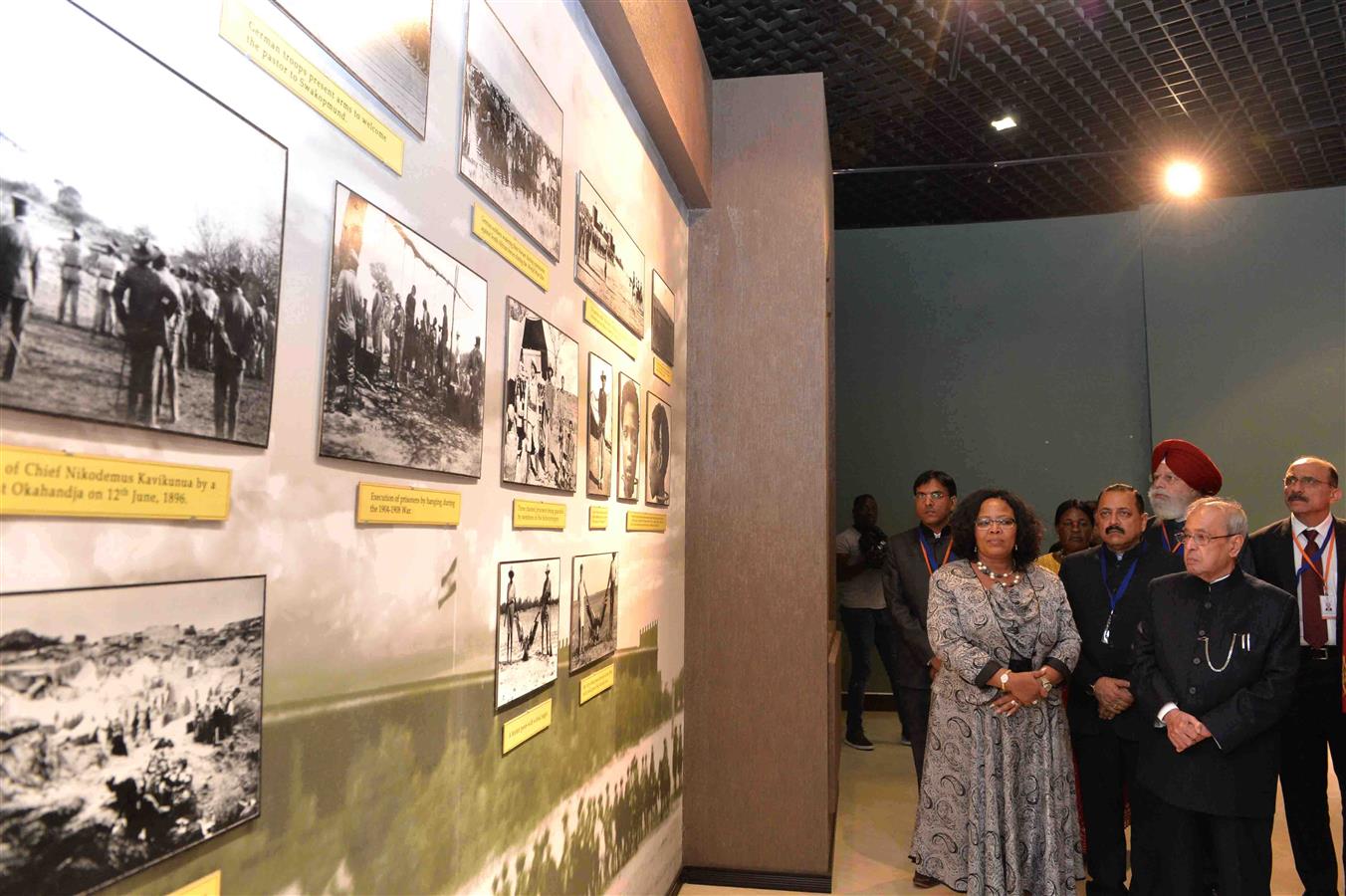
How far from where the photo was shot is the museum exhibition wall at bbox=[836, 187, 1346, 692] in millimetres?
6148

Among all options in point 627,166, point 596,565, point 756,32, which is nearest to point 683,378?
point 627,166

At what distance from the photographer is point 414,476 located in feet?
4.77

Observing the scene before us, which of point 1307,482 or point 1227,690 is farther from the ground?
point 1307,482

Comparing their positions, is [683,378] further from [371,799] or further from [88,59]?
[88,59]

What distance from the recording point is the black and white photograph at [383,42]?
1193mm

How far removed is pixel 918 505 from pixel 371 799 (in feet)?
10.8

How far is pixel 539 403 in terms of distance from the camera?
199 centimetres

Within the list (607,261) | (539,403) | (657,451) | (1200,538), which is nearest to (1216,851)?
(1200,538)

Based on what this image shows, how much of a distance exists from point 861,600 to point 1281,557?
112 inches

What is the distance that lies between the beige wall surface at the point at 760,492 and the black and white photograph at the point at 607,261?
910 millimetres
